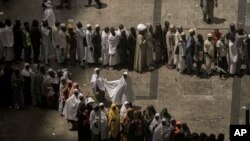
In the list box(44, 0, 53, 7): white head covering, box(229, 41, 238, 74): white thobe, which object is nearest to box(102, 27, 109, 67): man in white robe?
box(44, 0, 53, 7): white head covering

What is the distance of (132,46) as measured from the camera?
26.5 m

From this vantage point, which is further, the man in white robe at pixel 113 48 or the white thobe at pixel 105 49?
the white thobe at pixel 105 49

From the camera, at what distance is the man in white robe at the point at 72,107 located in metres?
23.8

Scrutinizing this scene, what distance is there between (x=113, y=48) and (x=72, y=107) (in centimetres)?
330

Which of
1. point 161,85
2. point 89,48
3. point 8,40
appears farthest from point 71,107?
point 8,40

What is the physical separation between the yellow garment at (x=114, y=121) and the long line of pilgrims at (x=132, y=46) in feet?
12.7

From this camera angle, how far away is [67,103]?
24.1m

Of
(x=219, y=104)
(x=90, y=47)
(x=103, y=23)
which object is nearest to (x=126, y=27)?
(x=103, y=23)

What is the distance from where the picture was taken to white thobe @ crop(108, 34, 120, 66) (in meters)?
26.3

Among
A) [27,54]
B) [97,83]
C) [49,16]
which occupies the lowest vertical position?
[97,83]

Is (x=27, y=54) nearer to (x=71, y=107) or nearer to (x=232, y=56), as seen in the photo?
(x=71, y=107)

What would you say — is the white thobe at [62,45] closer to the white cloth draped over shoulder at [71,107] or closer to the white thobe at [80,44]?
the white thobe at [80,44]

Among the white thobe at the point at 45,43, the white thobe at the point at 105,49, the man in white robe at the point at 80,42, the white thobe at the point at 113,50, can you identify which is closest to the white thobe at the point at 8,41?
the white thobe at the point at 45,43

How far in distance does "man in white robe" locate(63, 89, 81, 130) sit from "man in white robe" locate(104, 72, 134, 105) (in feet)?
5.14
